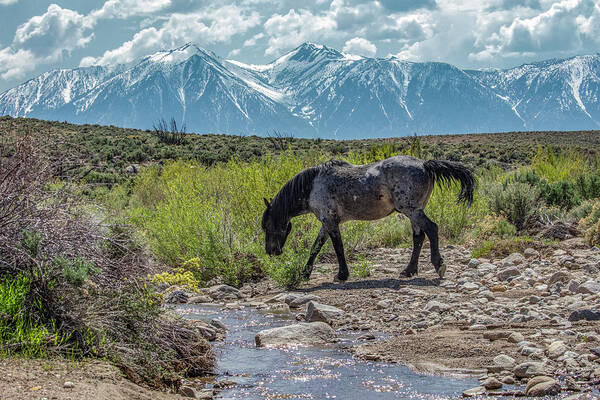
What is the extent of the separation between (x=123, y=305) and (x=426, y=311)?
4.03m

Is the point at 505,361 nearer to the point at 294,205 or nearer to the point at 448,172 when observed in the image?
the point at 448,172

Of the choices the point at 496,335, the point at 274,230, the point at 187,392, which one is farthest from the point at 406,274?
the point at 187,392

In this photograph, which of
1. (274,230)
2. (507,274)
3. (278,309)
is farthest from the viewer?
(274,230)

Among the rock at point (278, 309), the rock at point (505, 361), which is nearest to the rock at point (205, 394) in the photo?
the rock at point (505, 361)

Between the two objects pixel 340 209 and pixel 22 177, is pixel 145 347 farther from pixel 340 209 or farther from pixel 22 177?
pixel 340 209

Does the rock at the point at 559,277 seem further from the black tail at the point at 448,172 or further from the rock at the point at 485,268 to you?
the black tail at the point at 448,172

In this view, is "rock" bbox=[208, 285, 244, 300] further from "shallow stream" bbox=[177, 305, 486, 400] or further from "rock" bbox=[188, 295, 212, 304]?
"shallow stream" bbox=[177, 305, 486, 400]

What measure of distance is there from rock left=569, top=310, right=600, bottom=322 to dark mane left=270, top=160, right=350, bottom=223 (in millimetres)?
4925

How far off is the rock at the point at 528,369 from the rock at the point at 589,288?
2.90 meters

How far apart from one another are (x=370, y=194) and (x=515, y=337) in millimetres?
4305

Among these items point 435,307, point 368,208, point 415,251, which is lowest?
point 435,307

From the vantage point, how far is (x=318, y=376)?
20.1 feet

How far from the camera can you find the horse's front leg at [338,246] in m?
10.6

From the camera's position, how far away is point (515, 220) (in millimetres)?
16016
